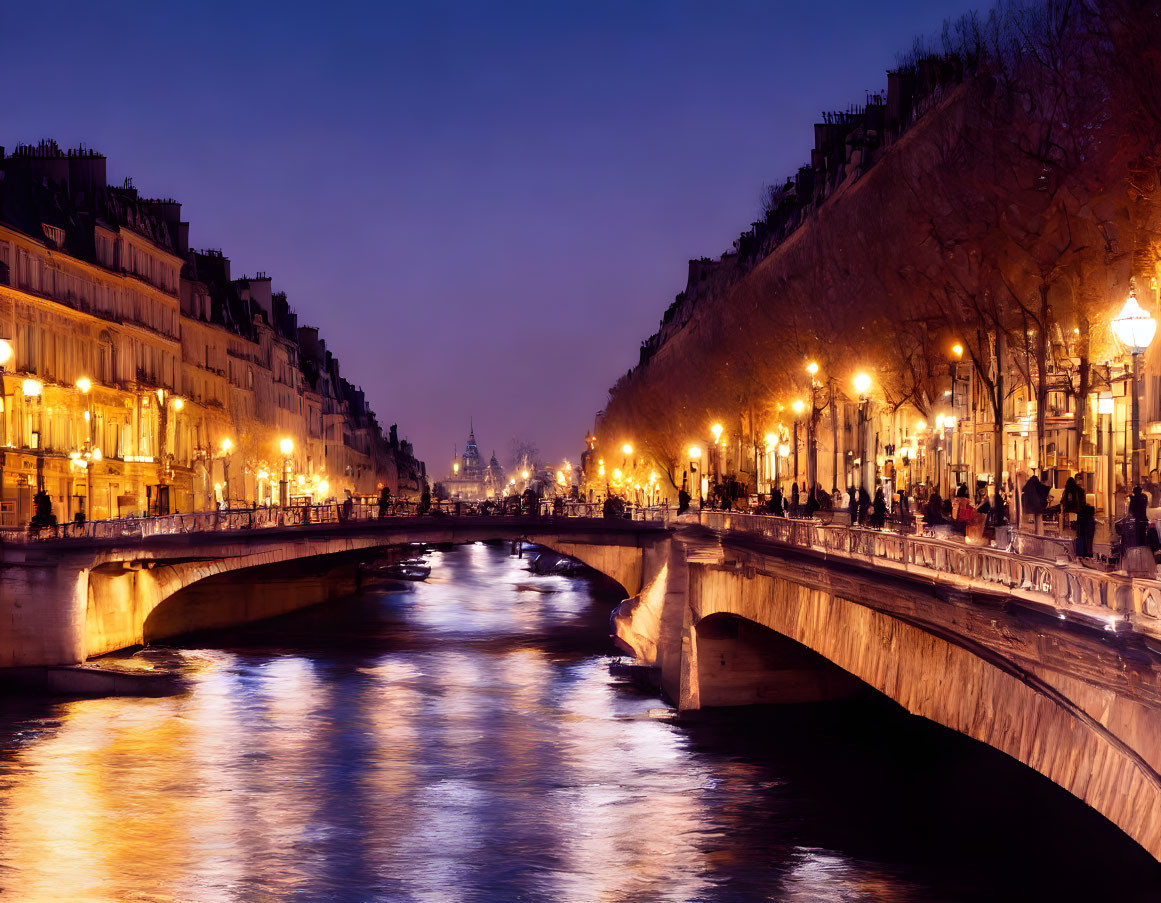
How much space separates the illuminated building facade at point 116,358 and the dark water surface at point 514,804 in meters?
12.9

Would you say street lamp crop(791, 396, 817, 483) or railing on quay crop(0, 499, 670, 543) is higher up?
street lamp crop(791, 396, 817, 483)

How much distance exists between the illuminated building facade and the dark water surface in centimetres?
1289

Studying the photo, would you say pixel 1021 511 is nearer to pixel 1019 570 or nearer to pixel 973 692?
pixel 973 692

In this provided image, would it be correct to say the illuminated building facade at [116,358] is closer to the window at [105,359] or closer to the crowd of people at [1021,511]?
the window at [105,359]

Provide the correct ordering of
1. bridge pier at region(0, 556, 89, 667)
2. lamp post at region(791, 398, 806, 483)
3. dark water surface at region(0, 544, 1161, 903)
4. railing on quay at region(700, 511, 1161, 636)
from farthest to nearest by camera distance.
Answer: lamp post at region(791, 398, 806, 483) → bridge pier at region(0, 556, 89, 667) → dark water surface at region(0, 544, 1161, 903) → railing on quay at region(700, 511, 1161, 636)

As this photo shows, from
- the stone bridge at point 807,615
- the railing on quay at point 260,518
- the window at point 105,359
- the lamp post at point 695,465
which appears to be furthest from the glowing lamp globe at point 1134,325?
the window at point 105,359

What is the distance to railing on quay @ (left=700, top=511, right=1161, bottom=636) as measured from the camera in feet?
46.8

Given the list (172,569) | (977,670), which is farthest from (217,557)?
(977,670)

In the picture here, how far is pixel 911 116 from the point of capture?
63312 mm

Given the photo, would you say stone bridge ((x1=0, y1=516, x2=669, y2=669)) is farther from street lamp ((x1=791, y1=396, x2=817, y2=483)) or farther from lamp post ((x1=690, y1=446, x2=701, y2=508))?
lamp post ((x1=690, y1=446, x2=701, y2=508))

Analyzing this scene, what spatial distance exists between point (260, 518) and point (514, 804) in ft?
95.6

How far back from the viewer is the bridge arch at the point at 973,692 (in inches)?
599

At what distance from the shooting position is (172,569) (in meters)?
61.9

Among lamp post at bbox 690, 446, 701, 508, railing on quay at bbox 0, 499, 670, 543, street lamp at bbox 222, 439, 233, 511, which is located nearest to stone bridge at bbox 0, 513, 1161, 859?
railing on quay at bbox 0, 499, 670, 543
